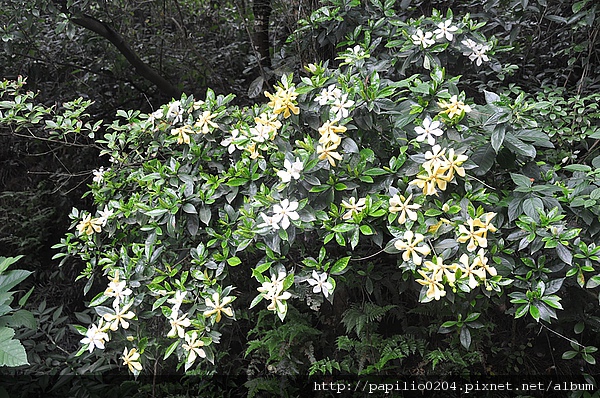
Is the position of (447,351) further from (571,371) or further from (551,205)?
(551,205)

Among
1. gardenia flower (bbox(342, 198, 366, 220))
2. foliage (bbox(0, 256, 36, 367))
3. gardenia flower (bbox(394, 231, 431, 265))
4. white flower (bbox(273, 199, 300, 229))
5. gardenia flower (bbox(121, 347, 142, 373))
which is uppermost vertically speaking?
white flower (bbox(273, 199, 300, 229))

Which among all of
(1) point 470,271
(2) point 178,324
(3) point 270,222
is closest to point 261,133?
(3) point 270,222

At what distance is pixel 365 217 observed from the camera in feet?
5.26

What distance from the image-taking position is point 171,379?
2688mm

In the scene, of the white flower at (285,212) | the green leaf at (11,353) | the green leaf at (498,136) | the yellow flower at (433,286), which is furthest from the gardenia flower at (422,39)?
the green leaf at (11,353)

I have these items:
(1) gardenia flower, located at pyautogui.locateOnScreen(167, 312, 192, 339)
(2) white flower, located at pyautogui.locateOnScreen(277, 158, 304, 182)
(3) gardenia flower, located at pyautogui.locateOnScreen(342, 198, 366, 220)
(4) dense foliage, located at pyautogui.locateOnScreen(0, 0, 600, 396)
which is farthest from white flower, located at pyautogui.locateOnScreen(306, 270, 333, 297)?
(1) gardenia flower, located at pyautogui.locateOnScreen(167, 312, 192, 339)

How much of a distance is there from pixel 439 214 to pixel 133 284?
1026mm

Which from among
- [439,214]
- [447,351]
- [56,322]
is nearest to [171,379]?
[56,322]

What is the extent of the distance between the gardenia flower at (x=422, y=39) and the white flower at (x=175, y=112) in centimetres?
96

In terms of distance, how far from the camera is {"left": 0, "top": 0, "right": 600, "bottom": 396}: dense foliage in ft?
5.09

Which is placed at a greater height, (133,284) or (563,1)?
(563,1)

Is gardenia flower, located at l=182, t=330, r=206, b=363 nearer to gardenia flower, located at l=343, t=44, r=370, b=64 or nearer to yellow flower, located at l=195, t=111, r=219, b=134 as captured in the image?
yellow flower, located at l=195, t=111, r=219, b=134

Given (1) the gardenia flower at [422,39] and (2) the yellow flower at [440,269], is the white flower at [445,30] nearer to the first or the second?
(1) the gardenia flower at [422,39]

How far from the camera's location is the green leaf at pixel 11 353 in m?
1.99
